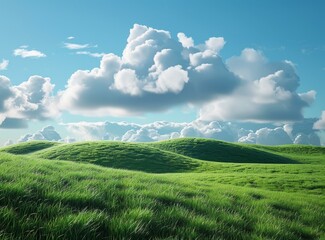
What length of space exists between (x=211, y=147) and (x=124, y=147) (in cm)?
3333

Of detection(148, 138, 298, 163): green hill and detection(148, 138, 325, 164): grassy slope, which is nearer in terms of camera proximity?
detection(148, 138, 298, 163): green hill

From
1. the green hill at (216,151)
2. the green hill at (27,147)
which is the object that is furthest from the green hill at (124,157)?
the green hill at (27,147)

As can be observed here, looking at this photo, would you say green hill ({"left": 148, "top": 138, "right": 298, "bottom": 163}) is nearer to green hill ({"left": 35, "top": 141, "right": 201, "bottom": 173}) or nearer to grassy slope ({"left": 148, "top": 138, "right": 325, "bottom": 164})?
grassy slope ({"left": 148, "top": 138, "right": 325, "bottom": 164})

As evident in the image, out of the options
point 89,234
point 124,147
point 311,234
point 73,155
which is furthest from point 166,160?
point 89,234

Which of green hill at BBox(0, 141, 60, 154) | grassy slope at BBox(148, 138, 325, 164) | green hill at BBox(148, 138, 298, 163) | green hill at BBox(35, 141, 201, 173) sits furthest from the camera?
green hill at BBox(0, 141, 60, 154)

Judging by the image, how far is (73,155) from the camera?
68.1m

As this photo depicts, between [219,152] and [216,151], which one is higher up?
[216,151]

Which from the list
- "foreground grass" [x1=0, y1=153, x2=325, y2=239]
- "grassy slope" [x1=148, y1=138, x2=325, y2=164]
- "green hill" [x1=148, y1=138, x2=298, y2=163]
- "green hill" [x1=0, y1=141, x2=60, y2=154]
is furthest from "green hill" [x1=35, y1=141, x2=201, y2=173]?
"foreground grass" [x1=0, y1=153, x2=325, y2=239]

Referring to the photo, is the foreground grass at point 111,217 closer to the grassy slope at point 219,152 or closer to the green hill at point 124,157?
the green hill at point 124,157

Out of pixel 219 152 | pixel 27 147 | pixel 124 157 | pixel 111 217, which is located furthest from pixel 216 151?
pixel 111 217

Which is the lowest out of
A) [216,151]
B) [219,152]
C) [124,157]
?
[124,157]

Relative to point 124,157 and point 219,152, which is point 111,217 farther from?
point 219,152

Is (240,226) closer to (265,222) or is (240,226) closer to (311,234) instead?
(265,222)

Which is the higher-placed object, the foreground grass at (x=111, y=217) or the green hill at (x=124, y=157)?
the foreground grass at (x=111, y=217)
